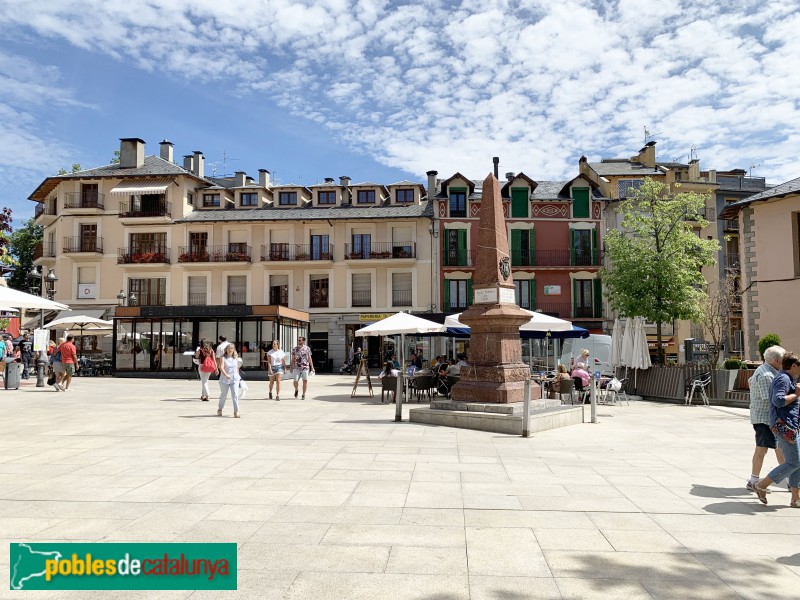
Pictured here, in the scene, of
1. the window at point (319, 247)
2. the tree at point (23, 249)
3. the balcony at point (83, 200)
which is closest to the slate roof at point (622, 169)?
the window at point (319, 247)

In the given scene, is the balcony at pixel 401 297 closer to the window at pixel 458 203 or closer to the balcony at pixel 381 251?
the balcony at pixel 381 251

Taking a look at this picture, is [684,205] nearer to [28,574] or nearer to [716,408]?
[716,408]

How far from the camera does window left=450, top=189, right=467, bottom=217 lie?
122 feet

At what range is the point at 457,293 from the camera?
36.8 metres

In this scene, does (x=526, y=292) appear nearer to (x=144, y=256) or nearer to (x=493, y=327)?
(x=144, y=256)

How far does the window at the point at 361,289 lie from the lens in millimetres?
37375

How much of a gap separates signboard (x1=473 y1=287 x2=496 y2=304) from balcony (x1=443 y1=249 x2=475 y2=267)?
81.4 ft

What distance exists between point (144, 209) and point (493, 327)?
108 feet

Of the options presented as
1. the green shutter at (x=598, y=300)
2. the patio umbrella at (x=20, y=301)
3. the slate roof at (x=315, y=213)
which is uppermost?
the slate roof at (x=315, y=213)

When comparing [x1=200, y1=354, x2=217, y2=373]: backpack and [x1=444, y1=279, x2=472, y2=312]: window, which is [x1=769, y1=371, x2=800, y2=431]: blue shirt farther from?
[x1=444, y1=279, x2=472, y2=312]: window

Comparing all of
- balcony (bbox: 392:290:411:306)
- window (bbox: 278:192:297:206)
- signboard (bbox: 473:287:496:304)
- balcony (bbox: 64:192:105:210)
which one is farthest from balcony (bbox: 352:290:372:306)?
signboard (bbox: 473:287:496:304)

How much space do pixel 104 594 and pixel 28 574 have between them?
22.3 inches

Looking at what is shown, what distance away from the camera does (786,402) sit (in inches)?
225

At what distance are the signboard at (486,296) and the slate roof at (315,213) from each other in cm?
2513
